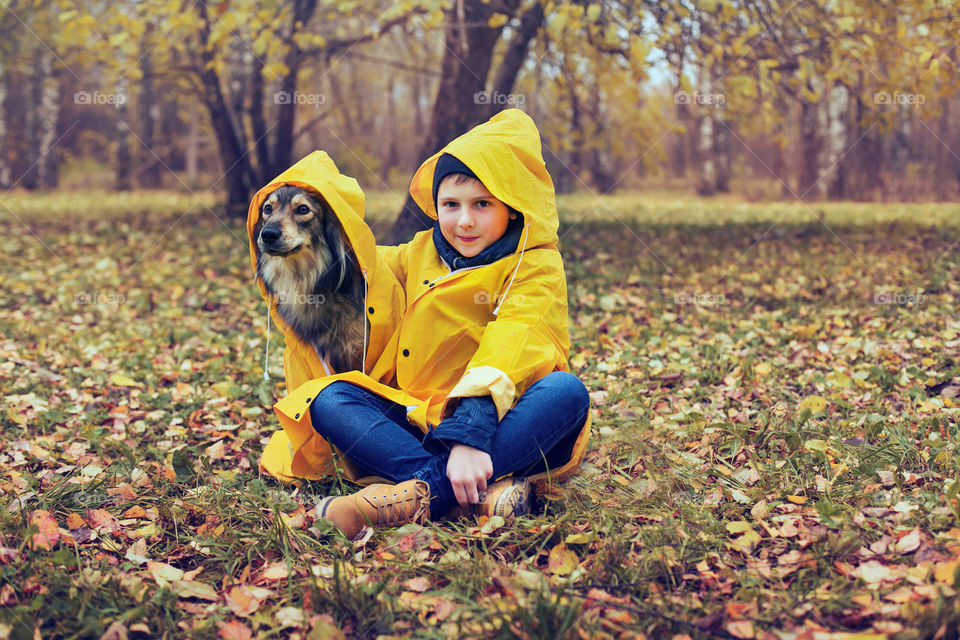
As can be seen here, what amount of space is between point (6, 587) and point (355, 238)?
150cm

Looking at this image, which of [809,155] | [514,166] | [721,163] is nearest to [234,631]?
[514,166]

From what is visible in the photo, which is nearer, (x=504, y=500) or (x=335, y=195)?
(x=504, y=500)

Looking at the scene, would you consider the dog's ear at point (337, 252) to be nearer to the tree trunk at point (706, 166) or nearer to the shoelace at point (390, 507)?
the shoelace at point (390, 507)

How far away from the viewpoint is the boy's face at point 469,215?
2.57 m

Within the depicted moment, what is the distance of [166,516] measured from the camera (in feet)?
8.77

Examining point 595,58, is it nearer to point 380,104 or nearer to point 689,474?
point 689,474

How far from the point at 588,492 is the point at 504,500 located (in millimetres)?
419

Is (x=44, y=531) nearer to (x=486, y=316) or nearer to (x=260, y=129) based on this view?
(x=486, y=316)

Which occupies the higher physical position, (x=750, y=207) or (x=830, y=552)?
(x=750, y=207)

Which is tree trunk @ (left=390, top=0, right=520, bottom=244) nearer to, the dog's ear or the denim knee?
the dog's ear

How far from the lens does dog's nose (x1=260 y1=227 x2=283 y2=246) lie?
254cm

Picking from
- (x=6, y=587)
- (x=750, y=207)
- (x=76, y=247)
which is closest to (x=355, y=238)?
(x=6, y=587)

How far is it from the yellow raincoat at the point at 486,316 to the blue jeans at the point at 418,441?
0.17ft

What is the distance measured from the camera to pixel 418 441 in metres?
2.62
